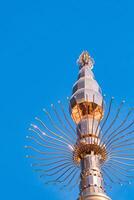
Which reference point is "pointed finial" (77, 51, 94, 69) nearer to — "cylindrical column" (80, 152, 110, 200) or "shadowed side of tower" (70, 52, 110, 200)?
"shadowed side of tower" (70, 52, 110, 200)

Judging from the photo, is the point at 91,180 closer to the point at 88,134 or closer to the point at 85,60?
the point at 88,134

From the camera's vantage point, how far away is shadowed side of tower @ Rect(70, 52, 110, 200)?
11.6 meters

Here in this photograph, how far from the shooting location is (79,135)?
42.5ft

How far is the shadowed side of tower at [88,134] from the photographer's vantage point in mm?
11570

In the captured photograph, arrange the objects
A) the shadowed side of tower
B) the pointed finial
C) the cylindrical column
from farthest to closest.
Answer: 1. the pointed finial
2. the shadowed side of tower
3. the cylindrical column

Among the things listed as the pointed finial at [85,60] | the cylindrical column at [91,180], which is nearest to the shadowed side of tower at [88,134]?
the cylindrical column at [91,180]

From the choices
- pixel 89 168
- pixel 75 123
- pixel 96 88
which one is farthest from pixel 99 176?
pixel 96 88

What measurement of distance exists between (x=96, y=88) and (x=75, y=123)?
1204 mm

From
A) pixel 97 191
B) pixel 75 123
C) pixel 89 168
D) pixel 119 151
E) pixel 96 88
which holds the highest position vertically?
pixel 96 88

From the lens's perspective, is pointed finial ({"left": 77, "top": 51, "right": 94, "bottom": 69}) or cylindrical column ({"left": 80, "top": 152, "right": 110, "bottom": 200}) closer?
cylindrical column ({"left": 80, "top": 152, "right": 110, "bottom": 200})

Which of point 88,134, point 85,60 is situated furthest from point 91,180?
point 85,60

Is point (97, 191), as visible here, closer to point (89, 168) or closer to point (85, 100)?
point (89, 168)

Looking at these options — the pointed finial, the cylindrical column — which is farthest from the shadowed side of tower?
the pointed finial

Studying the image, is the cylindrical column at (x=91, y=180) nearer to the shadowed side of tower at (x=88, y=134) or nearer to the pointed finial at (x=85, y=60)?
the shadowed side of tower at (x=88, y=134)
